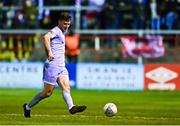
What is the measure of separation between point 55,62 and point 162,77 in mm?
15651

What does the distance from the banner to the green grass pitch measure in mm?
5311

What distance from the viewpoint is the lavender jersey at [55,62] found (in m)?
16.3

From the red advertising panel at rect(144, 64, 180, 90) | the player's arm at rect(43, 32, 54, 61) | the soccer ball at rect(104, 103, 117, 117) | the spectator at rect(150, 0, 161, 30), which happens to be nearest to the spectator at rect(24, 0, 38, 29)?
the spectator at rect(150, 0, 161, 30)

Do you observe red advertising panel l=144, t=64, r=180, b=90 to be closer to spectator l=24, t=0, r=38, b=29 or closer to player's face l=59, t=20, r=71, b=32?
spectator l=24, t=0, r=38, b=29

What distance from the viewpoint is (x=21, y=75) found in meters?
32.7

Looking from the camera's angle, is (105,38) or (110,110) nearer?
(110,110)

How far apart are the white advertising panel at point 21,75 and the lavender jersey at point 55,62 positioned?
52.9ft

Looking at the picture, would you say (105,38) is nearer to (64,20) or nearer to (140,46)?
(140,46)

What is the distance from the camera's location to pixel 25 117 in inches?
656

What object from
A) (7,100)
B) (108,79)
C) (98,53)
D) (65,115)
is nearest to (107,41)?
(98,53)

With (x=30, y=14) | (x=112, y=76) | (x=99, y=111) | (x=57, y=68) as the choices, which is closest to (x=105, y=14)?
(x=30, y=14)

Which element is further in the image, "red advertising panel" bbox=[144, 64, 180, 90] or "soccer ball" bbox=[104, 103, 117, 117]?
"red advertising panel" bbox=[144, 64, 180, 90]

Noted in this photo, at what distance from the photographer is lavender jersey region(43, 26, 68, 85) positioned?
53.6ft

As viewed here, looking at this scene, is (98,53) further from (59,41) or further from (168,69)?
(59,41)
